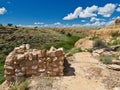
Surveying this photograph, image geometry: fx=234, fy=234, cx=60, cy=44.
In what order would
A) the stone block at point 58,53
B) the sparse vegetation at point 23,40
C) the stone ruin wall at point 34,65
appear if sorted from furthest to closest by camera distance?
1. the sparse vegetation at point 23,40
2. the stone block at point 58,53
3. the stone ruin wall at point 34,65

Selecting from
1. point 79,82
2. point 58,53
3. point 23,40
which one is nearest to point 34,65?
point 58,53

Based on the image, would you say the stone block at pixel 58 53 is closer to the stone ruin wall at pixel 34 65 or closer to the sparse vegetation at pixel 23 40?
the stone ruin wall at pixel 34 65

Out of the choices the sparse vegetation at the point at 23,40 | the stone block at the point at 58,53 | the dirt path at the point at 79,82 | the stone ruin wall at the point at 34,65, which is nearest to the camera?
the dirt path at the point at 79,82

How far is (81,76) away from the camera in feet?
38.3

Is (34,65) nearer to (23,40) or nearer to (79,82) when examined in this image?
(79,82)

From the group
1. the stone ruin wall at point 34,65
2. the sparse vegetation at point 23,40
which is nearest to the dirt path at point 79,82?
the stone ruin wall at point 34,65

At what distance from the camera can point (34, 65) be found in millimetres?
11719

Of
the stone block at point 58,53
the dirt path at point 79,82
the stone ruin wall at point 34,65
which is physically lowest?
the dirt path at point 79,82

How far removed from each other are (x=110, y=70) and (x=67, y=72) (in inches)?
95.6

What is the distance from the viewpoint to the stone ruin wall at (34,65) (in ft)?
38.0

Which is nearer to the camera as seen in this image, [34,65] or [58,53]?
[34,65]

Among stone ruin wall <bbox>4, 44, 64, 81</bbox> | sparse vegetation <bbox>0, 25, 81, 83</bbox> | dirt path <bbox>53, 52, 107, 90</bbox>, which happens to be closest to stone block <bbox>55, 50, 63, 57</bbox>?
stone ruin wall <bbox>4, 44, 64, 81</bbox>

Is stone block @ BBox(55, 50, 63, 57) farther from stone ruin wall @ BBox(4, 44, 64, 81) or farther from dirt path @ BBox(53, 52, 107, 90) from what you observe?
dirt path @ BBox(53, 52, 107, 90)

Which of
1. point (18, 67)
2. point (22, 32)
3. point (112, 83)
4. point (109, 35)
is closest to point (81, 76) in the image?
point (112, 83)
